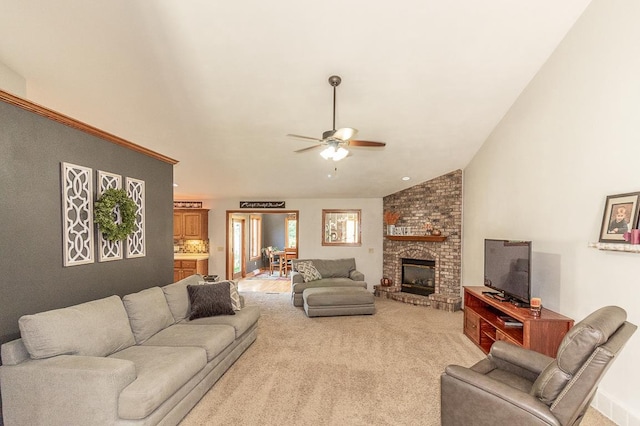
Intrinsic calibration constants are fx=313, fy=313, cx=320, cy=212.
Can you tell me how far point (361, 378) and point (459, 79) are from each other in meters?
3.41

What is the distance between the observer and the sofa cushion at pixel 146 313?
9.64 ft

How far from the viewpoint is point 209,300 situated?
3.75 metres

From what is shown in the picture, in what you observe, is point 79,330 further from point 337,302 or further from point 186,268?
point 186,268

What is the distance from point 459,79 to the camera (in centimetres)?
351

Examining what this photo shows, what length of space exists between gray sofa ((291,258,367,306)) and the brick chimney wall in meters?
1.10

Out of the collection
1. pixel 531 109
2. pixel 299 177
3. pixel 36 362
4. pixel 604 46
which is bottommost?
pixel 36 362

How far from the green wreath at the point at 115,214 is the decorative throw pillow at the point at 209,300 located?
107 centimetres

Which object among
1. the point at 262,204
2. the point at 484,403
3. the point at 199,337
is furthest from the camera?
the point at 262,204

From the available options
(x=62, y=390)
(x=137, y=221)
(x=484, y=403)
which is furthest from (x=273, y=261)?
(x=484, y=403)

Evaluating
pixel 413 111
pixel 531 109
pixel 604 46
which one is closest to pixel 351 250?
pixel 413 111

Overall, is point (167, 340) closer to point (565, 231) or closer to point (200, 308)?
point (200, 308)

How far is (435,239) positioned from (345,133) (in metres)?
4.28

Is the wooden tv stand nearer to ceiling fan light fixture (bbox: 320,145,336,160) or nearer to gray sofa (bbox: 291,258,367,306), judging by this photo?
gray sofa (bbox: 291,258,367,306)

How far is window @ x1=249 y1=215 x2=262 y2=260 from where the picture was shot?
10.8 m
